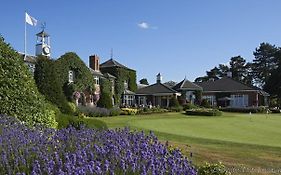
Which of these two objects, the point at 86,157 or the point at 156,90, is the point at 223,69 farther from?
the point at 86,157

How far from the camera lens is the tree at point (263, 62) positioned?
107375mm

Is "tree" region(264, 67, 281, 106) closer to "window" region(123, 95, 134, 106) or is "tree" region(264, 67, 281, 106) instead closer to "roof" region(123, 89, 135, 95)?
"window" region(123, 95, 134, 106)

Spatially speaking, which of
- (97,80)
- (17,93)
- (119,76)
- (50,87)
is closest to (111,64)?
(119,76)

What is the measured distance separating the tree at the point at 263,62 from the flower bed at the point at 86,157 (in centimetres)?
10645

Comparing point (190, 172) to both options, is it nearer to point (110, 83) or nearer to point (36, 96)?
point (36, 96)

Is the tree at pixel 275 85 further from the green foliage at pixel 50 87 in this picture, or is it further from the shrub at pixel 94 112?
the green foliage at pixel 50 87

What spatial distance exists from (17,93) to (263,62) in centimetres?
10461

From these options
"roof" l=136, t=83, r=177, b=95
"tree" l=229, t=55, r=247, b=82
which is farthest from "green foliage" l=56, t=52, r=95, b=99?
"tree" l=229, t=55, r=247, b=82

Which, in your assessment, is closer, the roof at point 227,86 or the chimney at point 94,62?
the chimney at point 94,62

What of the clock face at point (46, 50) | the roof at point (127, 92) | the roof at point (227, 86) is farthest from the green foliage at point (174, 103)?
the clock face at point (46, 50)

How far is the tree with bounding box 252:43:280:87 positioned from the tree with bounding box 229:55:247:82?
3.11m

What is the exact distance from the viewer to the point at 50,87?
25.8 m

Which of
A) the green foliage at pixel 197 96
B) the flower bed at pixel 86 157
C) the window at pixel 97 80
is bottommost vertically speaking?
the flower bed at pixel 86 157

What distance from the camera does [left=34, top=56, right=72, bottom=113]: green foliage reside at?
25.1 metres
